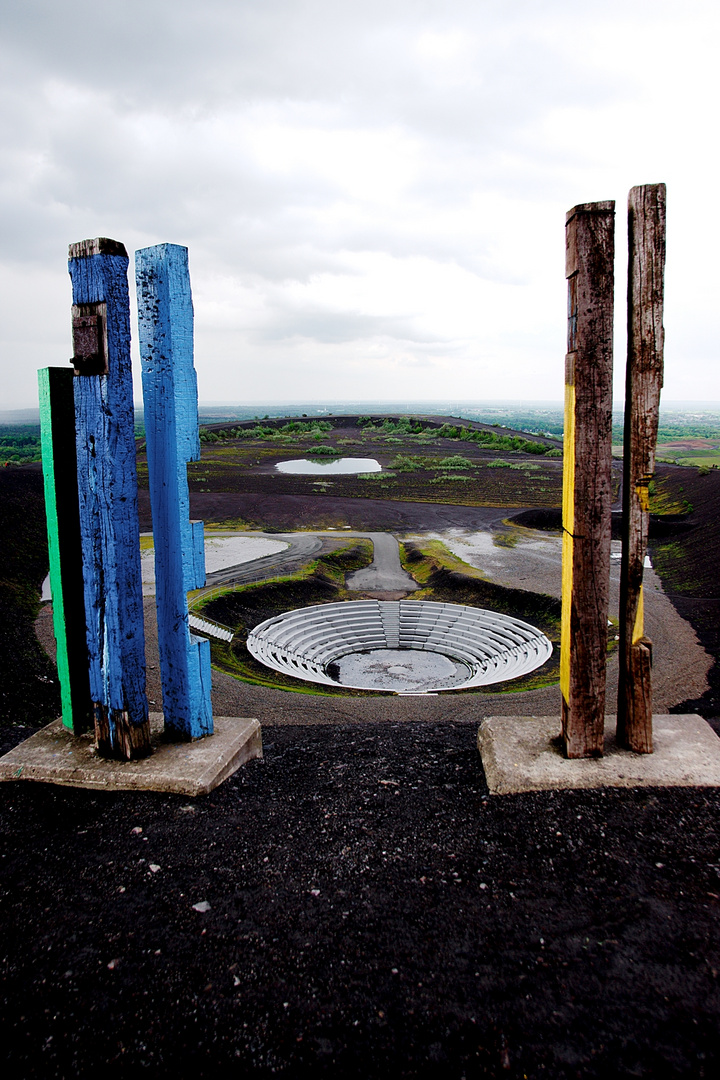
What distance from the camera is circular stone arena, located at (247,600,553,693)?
62.5 ft

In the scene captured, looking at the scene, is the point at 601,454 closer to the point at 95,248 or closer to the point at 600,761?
the point at 600,761

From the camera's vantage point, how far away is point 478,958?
2908 millimetres

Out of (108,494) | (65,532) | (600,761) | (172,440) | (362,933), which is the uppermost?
(172,440)

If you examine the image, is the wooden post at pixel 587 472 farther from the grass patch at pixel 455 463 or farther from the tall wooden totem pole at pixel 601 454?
the grass patch at pixel 455 463

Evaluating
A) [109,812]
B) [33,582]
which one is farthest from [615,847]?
[33,582]

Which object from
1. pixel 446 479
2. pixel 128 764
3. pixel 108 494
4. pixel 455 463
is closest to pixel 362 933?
pixel 128 764

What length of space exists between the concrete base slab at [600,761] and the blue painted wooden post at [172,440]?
236 cm

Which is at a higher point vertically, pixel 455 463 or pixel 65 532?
pixel 65 532

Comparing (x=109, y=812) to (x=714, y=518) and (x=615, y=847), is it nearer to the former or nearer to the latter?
(x=615, y=847)

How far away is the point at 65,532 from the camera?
4656 millimetres

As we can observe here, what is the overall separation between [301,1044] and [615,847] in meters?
2.07

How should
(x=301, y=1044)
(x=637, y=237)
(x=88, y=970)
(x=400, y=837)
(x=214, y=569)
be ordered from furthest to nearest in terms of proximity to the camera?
(x=214, y=569) < (x=637, y=237) < (x=400, y=837) < (x=88, y=970) < (x=301, y=1044)

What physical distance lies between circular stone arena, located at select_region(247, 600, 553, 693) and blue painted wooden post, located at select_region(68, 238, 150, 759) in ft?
42.7

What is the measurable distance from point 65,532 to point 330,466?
6127cm
